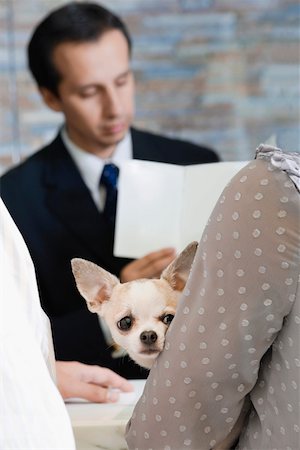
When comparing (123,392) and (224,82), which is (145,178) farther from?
(224,82)

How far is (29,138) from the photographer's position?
2.46 metres

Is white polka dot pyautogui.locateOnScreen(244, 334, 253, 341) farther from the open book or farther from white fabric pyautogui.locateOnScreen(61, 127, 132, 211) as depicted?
white fabric pyautogui.locateOnScreen(61, 127, 132, 211)

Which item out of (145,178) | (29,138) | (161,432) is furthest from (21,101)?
(161,432)

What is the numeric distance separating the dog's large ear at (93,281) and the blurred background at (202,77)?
1.58m

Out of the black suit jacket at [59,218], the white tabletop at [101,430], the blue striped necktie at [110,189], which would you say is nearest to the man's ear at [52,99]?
the black suit jacket at [59,218]

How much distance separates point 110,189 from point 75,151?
0.17 metres

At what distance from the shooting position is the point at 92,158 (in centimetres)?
187

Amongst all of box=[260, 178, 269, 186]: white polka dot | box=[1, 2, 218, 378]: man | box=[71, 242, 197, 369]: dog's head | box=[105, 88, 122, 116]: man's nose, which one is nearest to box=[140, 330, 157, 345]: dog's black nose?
box=[71, 242, 197, 369]: dog's head

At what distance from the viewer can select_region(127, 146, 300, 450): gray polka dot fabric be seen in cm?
76

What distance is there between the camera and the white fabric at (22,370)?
2.43 ft

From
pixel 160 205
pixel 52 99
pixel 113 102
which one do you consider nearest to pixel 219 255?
pixel 160 205

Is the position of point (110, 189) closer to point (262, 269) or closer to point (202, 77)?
point (202, 77)

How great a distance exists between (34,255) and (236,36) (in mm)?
1112

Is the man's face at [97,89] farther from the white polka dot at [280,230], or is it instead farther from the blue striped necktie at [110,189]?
the white polka dot at [280,230]
